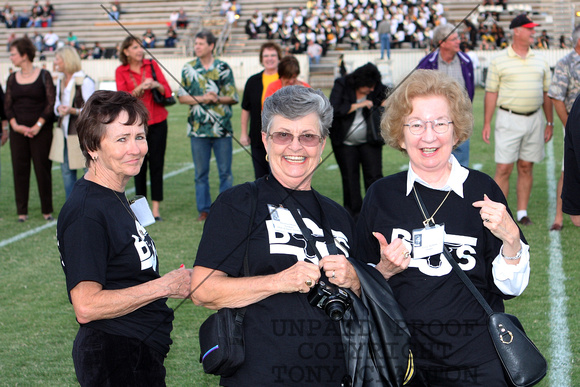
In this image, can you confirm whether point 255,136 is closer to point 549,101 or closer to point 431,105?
point 549,101

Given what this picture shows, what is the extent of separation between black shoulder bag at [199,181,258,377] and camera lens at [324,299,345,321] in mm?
325

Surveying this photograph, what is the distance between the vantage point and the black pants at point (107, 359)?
2730 mm

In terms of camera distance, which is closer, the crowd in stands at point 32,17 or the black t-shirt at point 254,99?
the black t-shirt at point 254,99

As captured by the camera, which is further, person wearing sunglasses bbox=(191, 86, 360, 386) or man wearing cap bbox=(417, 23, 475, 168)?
man wearing cap bbox=(417, 23, 475, 168)

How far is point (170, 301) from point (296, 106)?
11.9 feet

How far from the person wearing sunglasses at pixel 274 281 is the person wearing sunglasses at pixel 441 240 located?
0.76 ft

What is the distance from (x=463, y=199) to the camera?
9.02 ft

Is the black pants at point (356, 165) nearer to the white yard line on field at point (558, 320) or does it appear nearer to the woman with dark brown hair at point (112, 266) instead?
the white yard line on field at point (558, 320)

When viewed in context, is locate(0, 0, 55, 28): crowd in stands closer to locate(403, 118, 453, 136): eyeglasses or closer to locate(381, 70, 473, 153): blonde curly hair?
locate(381, 70, 473, 153): blonde curly hair

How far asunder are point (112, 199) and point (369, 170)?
5364mm

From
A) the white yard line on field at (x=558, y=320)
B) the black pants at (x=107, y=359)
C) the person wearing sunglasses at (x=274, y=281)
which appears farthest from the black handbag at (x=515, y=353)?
the white yard line on field at (x=558, y=320)

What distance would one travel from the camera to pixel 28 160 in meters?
9.18

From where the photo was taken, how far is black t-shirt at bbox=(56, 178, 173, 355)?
265cm

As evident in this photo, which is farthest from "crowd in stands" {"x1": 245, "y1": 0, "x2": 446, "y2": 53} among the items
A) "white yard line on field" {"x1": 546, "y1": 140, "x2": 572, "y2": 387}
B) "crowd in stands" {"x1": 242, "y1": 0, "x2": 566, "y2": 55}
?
"white yard line on field" {"x1": 546, "y1": 140, "x2": 572, "y2": 387}
